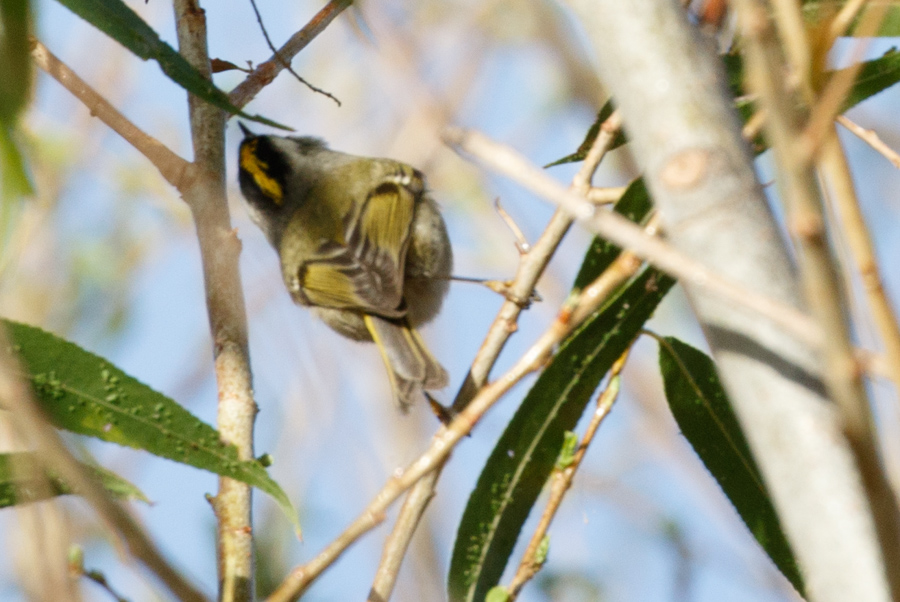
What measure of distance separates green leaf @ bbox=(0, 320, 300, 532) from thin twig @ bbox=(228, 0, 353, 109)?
0.68 meters

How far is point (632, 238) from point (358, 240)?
2950 millimetres

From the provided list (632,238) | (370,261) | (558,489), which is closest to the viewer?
(632,238)

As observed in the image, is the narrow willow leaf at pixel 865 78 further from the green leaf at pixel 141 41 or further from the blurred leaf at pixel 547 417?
the green leaf at pixel 141 41

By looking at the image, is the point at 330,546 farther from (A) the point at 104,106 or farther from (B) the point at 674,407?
(A) the point at 104,106

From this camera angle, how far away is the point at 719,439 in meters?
1.72

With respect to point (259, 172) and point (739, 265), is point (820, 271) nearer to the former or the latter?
point (739, 265)

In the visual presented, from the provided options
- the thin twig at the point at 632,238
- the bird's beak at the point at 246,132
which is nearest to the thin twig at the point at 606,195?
the thin twig at the point at 632,238

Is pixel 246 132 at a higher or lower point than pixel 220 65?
higher

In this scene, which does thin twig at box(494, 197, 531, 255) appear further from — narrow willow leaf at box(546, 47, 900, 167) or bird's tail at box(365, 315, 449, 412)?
bird's tail at box(365, 315, 449, 412)

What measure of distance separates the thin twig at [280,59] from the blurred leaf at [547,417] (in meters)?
0.81

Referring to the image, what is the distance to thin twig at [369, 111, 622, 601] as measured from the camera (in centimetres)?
121

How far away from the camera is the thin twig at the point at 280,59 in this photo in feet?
6.63

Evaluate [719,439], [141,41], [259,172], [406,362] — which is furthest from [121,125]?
[259,172]

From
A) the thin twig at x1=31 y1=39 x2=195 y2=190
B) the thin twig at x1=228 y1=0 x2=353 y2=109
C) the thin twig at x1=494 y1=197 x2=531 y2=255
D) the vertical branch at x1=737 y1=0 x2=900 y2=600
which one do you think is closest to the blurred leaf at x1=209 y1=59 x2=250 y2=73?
the thin twig at x1=228 y1=0 x2=353 y2=109
